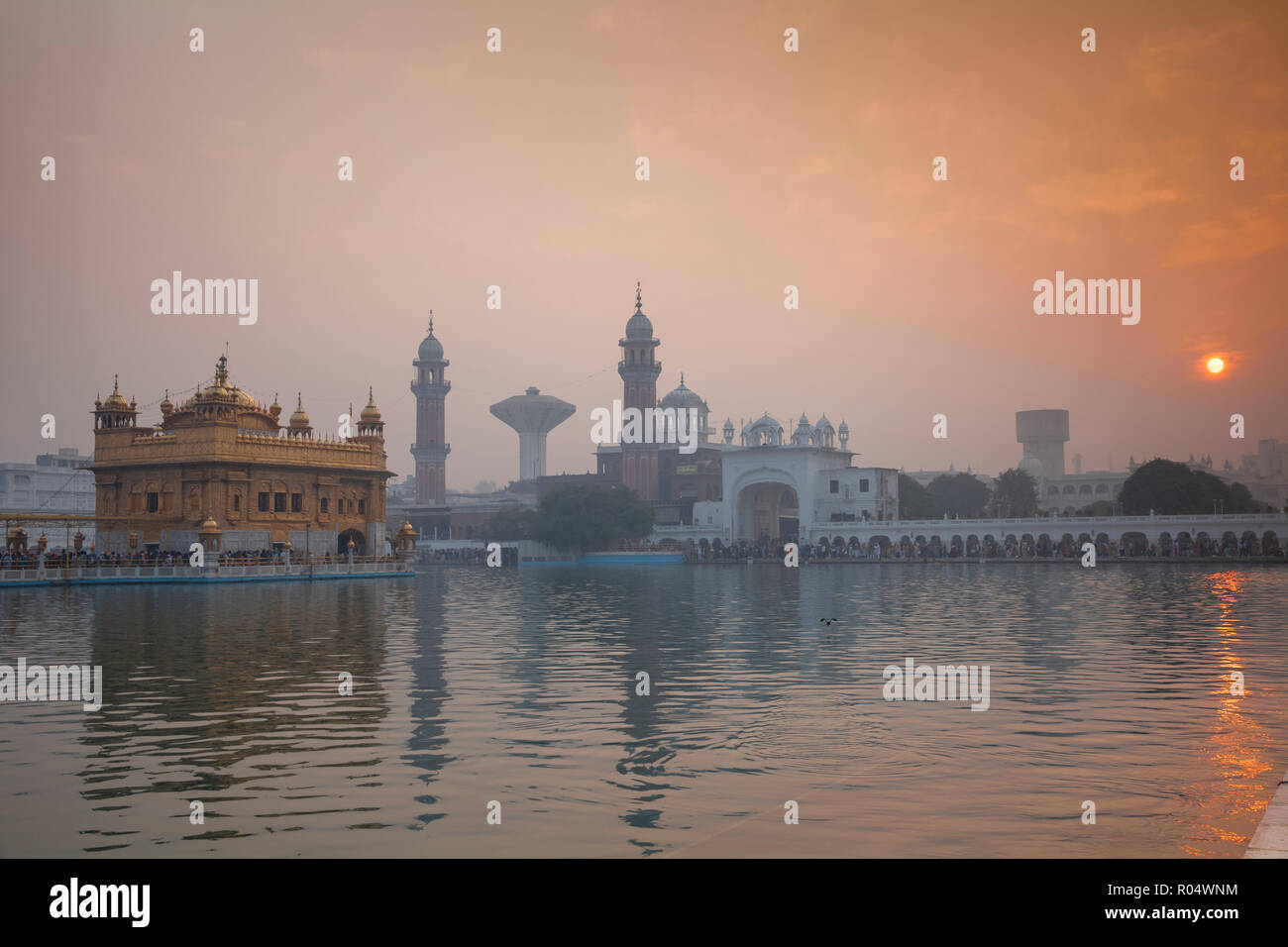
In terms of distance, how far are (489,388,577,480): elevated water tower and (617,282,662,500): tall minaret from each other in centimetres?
6231

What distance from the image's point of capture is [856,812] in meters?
7.59

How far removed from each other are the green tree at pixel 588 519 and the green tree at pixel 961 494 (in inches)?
1489

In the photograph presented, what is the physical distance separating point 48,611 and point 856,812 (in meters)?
25.1

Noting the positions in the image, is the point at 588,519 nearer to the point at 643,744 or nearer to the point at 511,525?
the point at 511,525

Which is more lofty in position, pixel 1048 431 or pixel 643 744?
pixel 1048 431

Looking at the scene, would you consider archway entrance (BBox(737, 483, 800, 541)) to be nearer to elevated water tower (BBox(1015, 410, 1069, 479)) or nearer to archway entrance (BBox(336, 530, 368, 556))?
archway entrance (BBox(336, 530, 368, 556))

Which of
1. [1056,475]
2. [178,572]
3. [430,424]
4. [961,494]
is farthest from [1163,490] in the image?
[1056,475]

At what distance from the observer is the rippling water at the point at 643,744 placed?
7117 mm

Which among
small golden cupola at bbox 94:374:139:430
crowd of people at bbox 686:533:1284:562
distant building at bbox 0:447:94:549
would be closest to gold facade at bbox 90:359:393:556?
small golden cupola at bbox 94:374:139:430

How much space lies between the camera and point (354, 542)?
A: 5706 cm

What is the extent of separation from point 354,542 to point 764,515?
150ft

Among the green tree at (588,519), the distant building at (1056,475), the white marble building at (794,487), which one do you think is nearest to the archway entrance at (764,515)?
the white marble building at (794,487)

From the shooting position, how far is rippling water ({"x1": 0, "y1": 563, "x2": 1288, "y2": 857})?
280 inches
